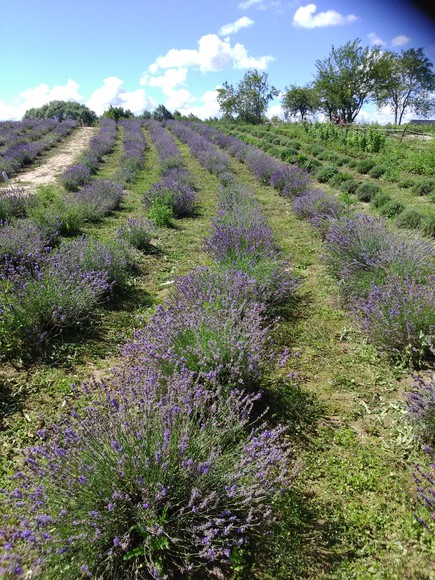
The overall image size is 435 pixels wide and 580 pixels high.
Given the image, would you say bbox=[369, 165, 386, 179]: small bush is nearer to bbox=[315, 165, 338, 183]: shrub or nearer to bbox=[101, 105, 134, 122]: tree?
bbox=[315, 165, 338, 183]: shrub

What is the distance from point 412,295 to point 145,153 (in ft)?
55.0

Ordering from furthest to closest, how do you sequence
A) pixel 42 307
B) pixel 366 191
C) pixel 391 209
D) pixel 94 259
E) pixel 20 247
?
pixel 366 191
pixel 391 209
pixel 20 247
pixel 94 259
pixel 42 307

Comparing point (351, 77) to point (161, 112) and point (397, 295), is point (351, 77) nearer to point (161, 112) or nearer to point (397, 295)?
point (161, 112)

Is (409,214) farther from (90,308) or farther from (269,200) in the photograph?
(90,308)

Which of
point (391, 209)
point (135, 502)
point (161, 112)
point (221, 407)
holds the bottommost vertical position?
point (135, 502)

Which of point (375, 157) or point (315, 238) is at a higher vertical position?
point (375, 157)

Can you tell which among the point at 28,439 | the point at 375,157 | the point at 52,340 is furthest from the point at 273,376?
the point at 375,157

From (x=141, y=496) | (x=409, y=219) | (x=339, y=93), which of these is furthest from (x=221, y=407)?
(x=339, y=93)

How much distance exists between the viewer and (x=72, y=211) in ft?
24.5

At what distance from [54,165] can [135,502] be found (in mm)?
15692

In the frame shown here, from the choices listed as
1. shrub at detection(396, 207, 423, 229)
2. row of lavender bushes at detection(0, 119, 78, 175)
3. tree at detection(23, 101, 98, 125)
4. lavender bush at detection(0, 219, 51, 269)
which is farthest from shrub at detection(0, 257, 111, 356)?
tree at detection(23, 101, 98, 125)

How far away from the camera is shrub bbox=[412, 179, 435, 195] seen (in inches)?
372

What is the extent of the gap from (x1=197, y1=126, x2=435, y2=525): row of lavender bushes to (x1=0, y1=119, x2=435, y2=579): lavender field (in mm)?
22

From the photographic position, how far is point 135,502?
1913mm
